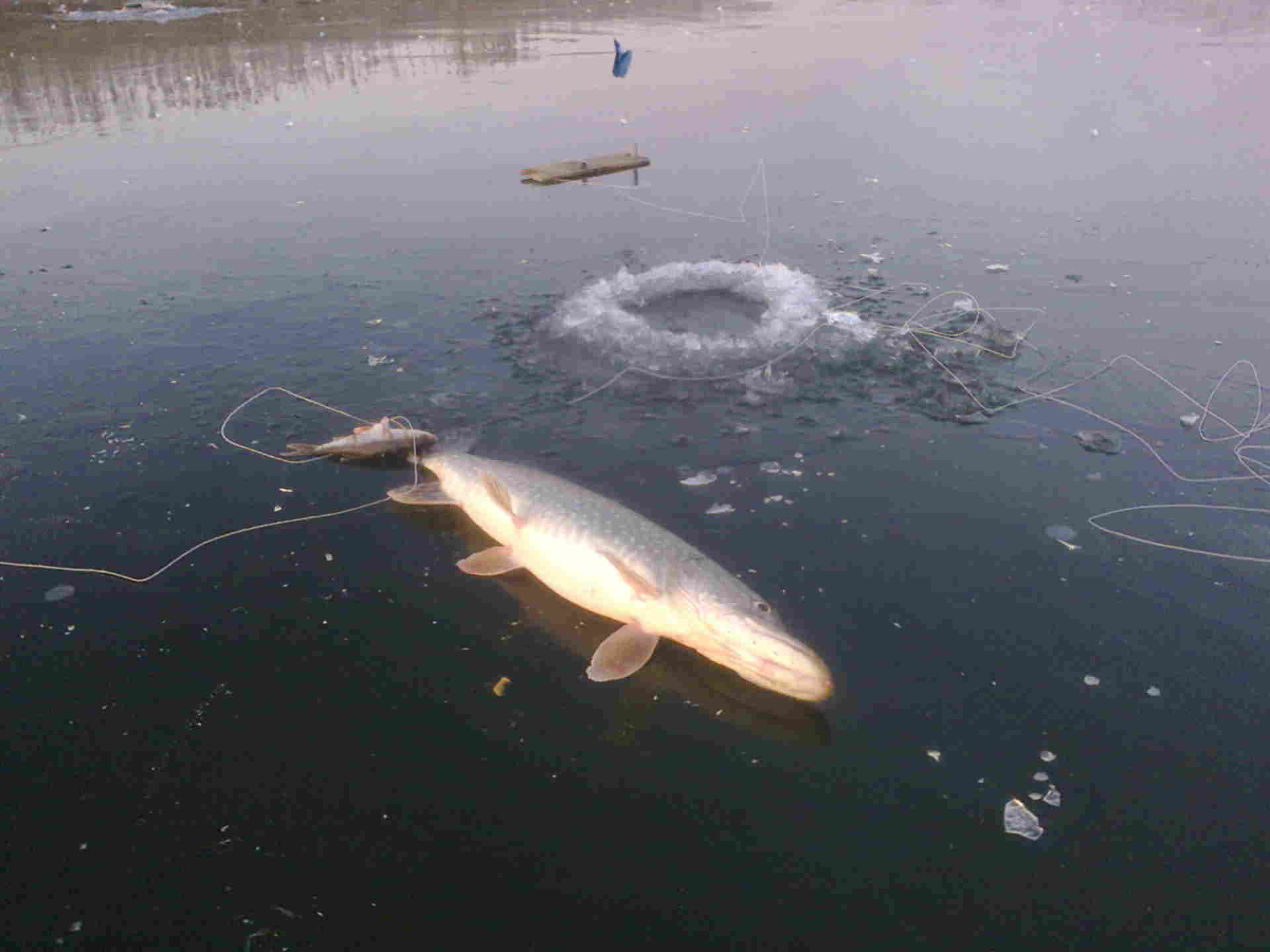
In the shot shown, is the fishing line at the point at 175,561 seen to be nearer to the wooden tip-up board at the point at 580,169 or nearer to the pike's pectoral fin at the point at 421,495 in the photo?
the pike's pectoral fin at the point at 421,495

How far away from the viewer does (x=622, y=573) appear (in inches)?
209

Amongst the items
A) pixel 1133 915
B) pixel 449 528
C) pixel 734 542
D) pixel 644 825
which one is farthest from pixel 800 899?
pixel 449 528

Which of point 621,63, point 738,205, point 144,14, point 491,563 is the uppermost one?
point 144,14

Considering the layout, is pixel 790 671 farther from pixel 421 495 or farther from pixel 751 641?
pixel 421 495

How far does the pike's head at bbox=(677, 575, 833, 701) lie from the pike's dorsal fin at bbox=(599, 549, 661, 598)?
0.19 meters

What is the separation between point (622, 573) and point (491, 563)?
1.17 metres

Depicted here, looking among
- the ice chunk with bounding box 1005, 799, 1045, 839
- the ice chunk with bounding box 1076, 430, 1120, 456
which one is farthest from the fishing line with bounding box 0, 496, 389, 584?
the ice chunk with bounding box 1076, 430, 1120, 456

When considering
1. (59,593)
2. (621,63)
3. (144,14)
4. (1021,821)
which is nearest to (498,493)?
(59,593)

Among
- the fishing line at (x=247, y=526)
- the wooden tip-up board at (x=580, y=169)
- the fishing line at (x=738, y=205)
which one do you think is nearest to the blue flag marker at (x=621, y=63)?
the wooden tip-up board at (x=580, y=169)

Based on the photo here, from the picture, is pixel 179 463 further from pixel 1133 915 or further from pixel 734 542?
pixel 1133 915

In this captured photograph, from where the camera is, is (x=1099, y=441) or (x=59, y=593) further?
(x=1099, y=441)

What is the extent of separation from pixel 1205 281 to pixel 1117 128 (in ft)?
28.8

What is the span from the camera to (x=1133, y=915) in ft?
12.6

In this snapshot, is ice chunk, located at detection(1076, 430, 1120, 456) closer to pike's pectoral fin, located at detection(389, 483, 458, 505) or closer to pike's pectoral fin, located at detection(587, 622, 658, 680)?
pike's pectoral fin, located at detection(587, 622, 658, 680)
